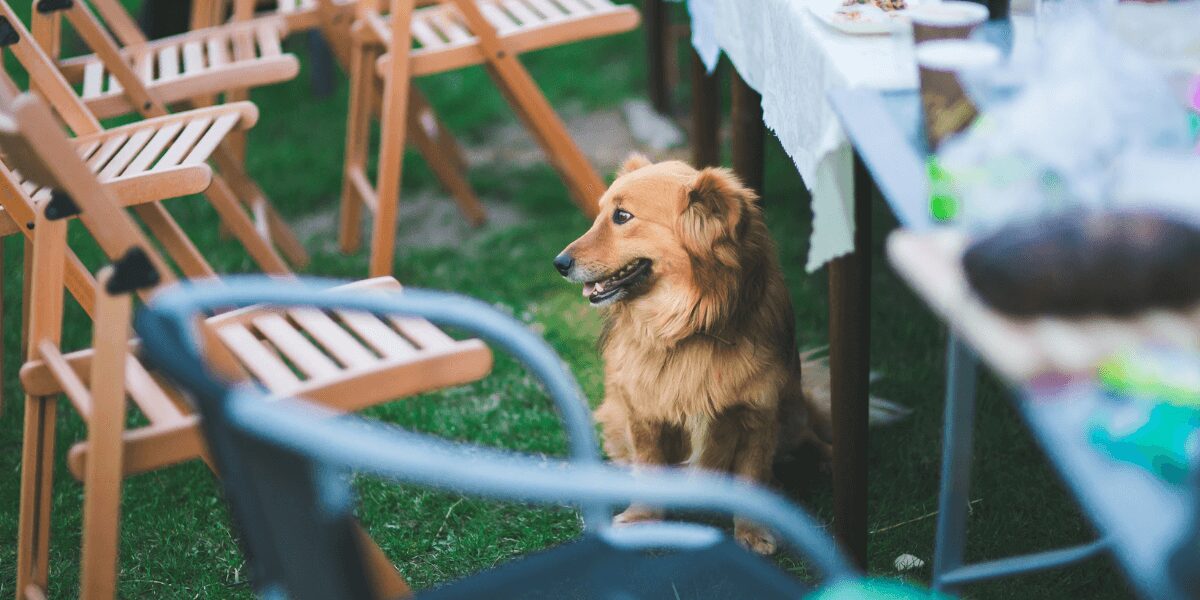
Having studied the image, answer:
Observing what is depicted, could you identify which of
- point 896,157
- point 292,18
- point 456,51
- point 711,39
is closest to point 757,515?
point 896,157

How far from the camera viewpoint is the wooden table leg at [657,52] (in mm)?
4117

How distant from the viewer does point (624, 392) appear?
7.04 feet

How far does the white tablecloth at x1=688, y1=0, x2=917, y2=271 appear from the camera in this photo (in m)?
1.60

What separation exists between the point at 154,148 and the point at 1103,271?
204 centimetres

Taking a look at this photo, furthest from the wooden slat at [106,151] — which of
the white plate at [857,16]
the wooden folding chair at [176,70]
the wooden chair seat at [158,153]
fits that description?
the white plate at [857,16]

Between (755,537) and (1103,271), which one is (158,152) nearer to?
(755,537)

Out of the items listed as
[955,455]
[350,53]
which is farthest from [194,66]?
[955,455]

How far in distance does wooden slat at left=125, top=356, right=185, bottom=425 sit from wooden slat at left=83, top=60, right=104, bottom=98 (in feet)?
5.09

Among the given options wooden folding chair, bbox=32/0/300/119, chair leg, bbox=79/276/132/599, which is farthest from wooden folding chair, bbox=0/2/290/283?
chair leg, bbox=79/276/132/599

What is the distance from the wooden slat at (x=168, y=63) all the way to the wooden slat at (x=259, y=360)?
153 centimetres

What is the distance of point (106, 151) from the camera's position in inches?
95.0

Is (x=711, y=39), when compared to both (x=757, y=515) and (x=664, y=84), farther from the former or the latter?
(x=757, y=515)

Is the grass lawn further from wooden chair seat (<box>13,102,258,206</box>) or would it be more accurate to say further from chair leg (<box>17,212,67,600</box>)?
wooden chair seat (<box>13,102,258,206</box>)

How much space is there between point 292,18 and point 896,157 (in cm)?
264
